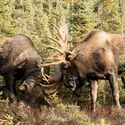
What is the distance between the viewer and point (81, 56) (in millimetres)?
11875

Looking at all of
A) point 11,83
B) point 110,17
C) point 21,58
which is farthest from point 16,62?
point 110,17

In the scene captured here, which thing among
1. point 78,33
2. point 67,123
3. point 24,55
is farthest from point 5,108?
point 78,33

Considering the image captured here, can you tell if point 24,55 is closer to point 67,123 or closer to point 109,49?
point 109,49

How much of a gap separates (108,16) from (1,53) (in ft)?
172

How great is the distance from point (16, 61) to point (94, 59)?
2.24 meters

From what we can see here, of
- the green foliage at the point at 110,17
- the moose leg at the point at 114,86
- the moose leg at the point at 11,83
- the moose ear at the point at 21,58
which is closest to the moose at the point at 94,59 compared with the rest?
the moose leg at the point at 114,86

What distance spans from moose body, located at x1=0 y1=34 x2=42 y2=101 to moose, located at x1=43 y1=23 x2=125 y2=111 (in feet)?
2.46

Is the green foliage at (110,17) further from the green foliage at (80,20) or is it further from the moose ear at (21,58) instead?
the moose ear at (21,58)

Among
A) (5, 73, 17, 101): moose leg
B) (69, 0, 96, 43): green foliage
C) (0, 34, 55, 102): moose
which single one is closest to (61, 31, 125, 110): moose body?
(0, 34, 55, 102): moose

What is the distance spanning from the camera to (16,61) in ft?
37.9

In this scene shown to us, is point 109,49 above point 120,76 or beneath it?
above

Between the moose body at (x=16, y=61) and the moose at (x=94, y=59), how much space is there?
0.75 metres

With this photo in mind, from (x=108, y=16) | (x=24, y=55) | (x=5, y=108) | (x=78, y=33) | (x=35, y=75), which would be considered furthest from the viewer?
(x=108, y=16)

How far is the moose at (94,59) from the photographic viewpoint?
11547mm
